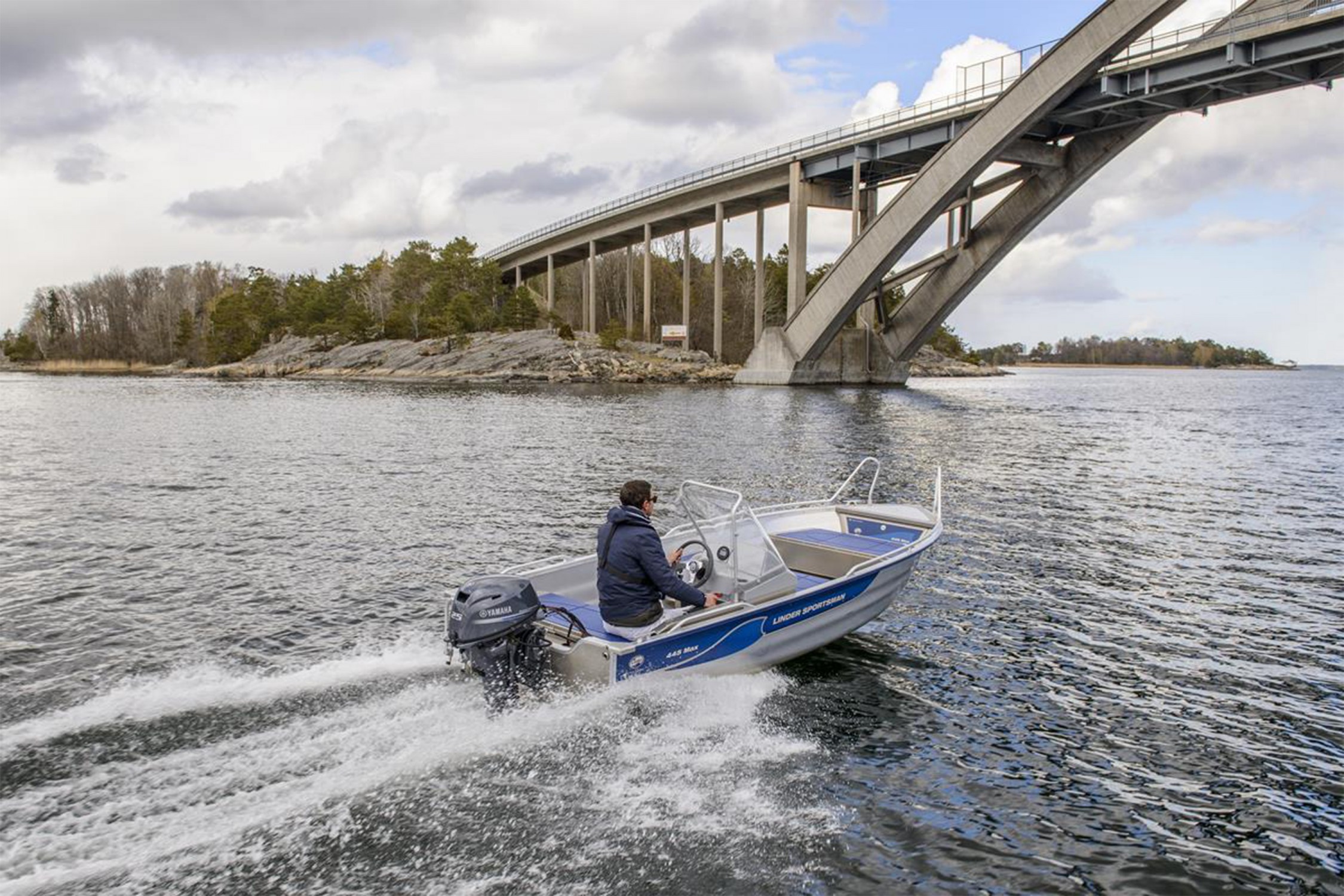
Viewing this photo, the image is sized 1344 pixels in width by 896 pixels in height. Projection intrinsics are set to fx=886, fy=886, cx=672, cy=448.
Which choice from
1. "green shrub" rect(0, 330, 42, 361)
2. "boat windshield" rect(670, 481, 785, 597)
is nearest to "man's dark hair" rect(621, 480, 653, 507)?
"boat windshield" rect(670, 481, 785, 597)

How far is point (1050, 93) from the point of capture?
152 feet

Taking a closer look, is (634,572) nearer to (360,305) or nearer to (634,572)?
(634,572)

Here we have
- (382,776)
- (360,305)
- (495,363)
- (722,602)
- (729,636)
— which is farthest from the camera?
(360,305)

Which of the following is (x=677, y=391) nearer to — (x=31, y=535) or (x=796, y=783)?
(x=31, y=535)

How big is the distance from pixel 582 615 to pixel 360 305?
110 metres

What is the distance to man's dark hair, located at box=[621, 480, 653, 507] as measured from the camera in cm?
812

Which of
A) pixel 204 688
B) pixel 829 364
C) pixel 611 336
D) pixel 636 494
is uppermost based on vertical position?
pixel 611 336

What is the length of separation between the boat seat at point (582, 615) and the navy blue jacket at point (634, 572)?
0.17 meters

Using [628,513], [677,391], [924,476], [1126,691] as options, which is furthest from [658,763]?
[677,391]

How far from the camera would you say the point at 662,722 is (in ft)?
25.4

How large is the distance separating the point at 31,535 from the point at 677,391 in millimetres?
45462

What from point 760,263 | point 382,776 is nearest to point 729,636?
point 382,776

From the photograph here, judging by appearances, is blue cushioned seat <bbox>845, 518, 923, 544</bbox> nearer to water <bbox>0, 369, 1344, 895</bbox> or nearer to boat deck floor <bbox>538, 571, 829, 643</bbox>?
water <bbox>0, 369, 1344, 895</bbox>

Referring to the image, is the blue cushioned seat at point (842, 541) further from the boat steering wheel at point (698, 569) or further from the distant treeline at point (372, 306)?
the distant treeline at point (372, 306)
